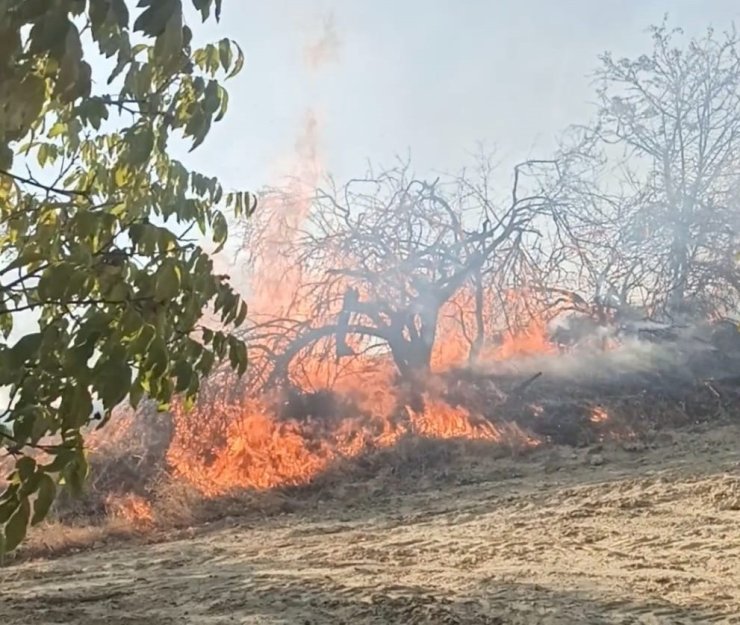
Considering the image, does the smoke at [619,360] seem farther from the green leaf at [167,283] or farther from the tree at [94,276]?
the green leaf at [167,283]

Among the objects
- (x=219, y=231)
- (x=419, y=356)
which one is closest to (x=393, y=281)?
(x=419, y=356)

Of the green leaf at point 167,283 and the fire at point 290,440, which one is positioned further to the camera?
the fire at point 290,440

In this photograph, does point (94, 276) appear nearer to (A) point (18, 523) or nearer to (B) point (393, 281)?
(A) point (18, 523)

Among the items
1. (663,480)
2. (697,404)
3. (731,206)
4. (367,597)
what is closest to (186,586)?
(367,597)

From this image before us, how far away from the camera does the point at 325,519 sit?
699cm

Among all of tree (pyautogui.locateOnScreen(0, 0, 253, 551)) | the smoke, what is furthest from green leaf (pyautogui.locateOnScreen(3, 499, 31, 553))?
the smoke

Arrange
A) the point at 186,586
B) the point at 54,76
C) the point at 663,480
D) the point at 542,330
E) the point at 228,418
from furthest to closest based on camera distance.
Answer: the point at 542,330, the point at 228,418, the point at 663,480, the point at 186,586, the point at 54,76

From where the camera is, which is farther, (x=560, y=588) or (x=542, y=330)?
(x=542, y=330)

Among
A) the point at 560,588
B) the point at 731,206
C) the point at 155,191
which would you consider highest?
the point at 731,206

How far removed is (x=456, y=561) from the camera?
493 centimetres

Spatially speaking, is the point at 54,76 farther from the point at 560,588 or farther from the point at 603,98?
the point at 603,98

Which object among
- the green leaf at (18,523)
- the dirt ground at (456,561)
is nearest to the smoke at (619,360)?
the dirt ground at (456,561)

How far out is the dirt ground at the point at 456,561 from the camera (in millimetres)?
3723

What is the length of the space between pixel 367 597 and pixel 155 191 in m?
2.43
